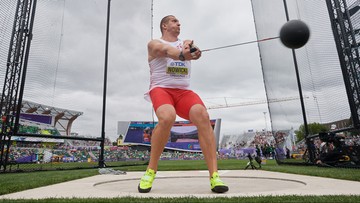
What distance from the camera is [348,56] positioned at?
5895 millimetres

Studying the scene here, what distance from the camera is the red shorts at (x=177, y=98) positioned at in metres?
2.96

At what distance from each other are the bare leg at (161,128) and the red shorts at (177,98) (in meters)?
→ 0.12

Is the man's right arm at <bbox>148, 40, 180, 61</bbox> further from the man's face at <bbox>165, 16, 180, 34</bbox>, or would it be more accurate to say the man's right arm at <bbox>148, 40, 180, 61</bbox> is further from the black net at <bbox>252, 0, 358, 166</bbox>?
the black net at <bbox>252, 0, 358, 166</bbox>

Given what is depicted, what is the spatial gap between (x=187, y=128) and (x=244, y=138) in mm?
17560

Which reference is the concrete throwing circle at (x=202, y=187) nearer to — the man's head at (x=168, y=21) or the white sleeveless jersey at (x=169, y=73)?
the white sleeveless jersey at (x=169, y=73)

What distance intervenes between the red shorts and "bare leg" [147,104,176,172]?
0.40ft

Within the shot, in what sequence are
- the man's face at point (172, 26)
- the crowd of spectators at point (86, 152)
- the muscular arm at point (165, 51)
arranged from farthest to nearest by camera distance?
the crowd of spectators at point (86, 152) < the man's face at point (172, 26) < the muscular arm at point (165, 51)

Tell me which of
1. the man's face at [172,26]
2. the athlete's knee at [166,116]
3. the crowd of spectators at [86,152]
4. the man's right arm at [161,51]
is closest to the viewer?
the man's right arm at [161,51]

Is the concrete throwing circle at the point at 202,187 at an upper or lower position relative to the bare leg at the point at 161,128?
lower

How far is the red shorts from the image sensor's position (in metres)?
2.96

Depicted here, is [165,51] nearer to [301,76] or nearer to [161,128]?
[161,128]

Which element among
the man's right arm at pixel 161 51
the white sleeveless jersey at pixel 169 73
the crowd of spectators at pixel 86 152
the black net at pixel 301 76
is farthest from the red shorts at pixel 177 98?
the crowd of spectators at pixel 86 152

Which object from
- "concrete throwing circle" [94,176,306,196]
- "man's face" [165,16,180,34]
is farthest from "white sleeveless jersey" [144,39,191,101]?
"concrete throwing circle" [94,176,306,196]

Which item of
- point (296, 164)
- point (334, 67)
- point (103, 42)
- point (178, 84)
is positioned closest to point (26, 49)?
point (103, 42)
